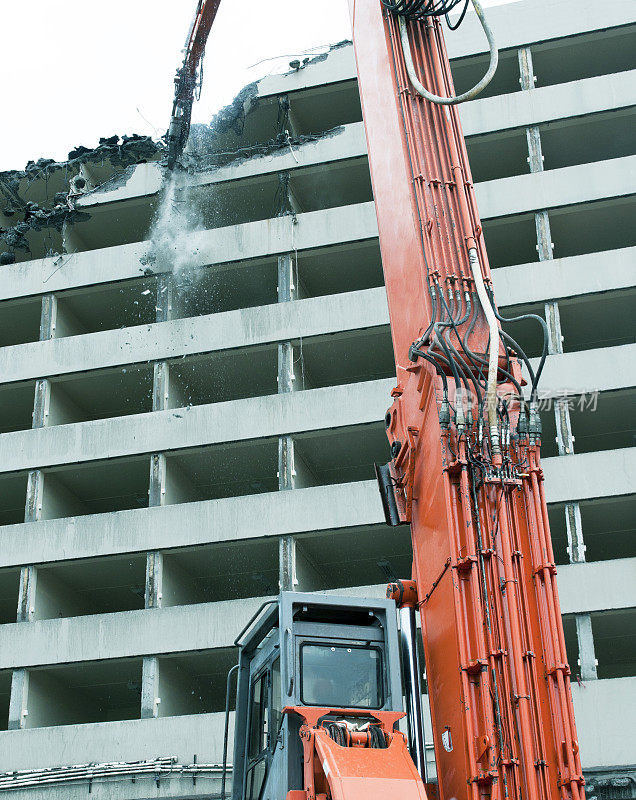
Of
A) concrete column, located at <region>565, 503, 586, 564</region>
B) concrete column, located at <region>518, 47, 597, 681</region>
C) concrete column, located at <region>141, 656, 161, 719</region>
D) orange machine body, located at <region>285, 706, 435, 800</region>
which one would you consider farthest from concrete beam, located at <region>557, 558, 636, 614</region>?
orange machine body, located at <region>285, 706, 435, 800</region>

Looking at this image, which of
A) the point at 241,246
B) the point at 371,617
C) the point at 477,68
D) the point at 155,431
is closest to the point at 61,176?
the point at 241,246

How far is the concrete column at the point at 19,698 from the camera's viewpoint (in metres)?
28.9

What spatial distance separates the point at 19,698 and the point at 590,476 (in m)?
16.7

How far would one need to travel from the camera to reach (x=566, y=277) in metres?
30.8

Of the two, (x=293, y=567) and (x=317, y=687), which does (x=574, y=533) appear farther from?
(x=317, y=687)

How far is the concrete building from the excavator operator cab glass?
18045mm

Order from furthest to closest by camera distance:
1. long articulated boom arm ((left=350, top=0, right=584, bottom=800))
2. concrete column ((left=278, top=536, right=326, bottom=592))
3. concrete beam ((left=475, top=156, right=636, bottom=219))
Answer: concrete beam ((left=475, top=156, right=636, bottom=219)), concrete column ((left=278, top=536, right=326, bottom=592)), long articulated boom arm ((left=350, top=0, right=584, bottom=800))

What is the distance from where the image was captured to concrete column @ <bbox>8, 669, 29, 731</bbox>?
94.8 feet

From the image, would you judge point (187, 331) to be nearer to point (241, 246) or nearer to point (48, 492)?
point (241, 246)

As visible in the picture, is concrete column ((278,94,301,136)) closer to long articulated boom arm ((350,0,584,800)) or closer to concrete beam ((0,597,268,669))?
concrete beam ((0,597,268,669))

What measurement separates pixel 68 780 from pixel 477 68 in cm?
2528

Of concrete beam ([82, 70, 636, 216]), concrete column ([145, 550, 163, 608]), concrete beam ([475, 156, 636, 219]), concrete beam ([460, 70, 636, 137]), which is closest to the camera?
concrete column ([145, 550, 163, 608])

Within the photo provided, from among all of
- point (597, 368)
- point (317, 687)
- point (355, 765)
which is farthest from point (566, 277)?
point (355, 765)

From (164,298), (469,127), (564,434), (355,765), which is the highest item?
(469,127)
